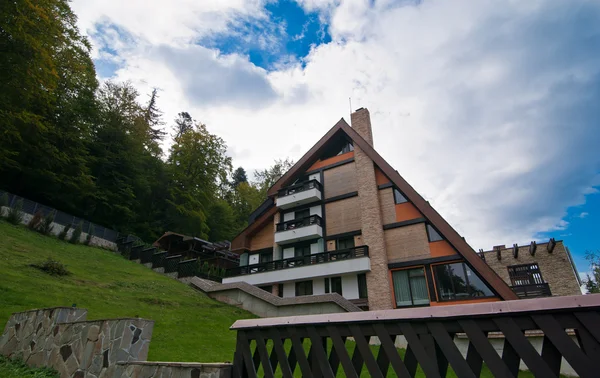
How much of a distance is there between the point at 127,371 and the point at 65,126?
29.9 metres

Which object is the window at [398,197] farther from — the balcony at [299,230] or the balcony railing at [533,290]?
the balcony railing at [533,290]

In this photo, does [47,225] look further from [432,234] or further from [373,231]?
[432,234]

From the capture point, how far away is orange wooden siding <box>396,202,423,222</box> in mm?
18095

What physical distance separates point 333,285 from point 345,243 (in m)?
2.75

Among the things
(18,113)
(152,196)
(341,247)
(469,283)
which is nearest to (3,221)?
(18,113)

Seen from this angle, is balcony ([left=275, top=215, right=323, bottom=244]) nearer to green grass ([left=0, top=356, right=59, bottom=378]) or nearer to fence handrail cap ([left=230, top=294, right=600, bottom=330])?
green grass ([left=0, top=356, right=59, bottom=378])

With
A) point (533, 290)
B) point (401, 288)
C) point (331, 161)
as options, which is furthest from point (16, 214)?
point (533, 290)

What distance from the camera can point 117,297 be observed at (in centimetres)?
1256

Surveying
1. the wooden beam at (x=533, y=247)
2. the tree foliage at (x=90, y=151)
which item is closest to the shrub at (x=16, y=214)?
the tree foliage at (x=90, y=151)

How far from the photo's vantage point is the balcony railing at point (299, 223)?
21.5 m

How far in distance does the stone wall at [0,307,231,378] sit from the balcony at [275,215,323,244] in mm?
15231

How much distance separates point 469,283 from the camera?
15.5m

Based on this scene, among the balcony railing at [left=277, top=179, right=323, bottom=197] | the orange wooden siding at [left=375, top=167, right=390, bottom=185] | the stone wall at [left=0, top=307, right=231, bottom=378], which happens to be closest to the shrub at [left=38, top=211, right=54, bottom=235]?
the balcony railing at [left=277, top=179, right=323, bottom=197]

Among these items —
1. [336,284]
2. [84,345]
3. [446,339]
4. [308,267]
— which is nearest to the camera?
[446,339]
